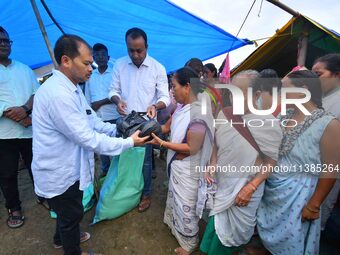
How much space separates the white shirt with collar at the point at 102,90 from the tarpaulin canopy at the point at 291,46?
2.48 meters

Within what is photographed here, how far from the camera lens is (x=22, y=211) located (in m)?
2.70

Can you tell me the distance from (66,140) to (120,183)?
0.95m

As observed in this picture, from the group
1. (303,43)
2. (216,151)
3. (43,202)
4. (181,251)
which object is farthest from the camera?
(303,43)

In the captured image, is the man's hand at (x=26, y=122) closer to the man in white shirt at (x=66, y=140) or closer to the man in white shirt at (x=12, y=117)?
the man in white shirt at (x=12, y=117)

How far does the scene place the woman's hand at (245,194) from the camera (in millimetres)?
1663

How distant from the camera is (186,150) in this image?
192cm

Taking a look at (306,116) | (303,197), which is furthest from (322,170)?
(306,116)

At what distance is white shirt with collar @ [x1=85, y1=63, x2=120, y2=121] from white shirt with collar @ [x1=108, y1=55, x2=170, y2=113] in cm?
56

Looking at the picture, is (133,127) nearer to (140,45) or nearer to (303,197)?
(140,45)

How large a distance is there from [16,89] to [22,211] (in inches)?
55.1

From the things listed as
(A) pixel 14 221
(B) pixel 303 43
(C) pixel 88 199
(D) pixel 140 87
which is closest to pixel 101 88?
(D) pixel 140 87

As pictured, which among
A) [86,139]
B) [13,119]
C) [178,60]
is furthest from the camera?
[178,60]

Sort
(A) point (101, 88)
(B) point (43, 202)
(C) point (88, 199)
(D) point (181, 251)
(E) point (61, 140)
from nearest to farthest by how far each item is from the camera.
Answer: (E) point (61, 140)
(D) point (181, 251)
(C) point (88, 199)
(B) point (43, 202)
(A) point (101, 88)

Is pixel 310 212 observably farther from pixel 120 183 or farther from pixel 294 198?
pixel 120 183
